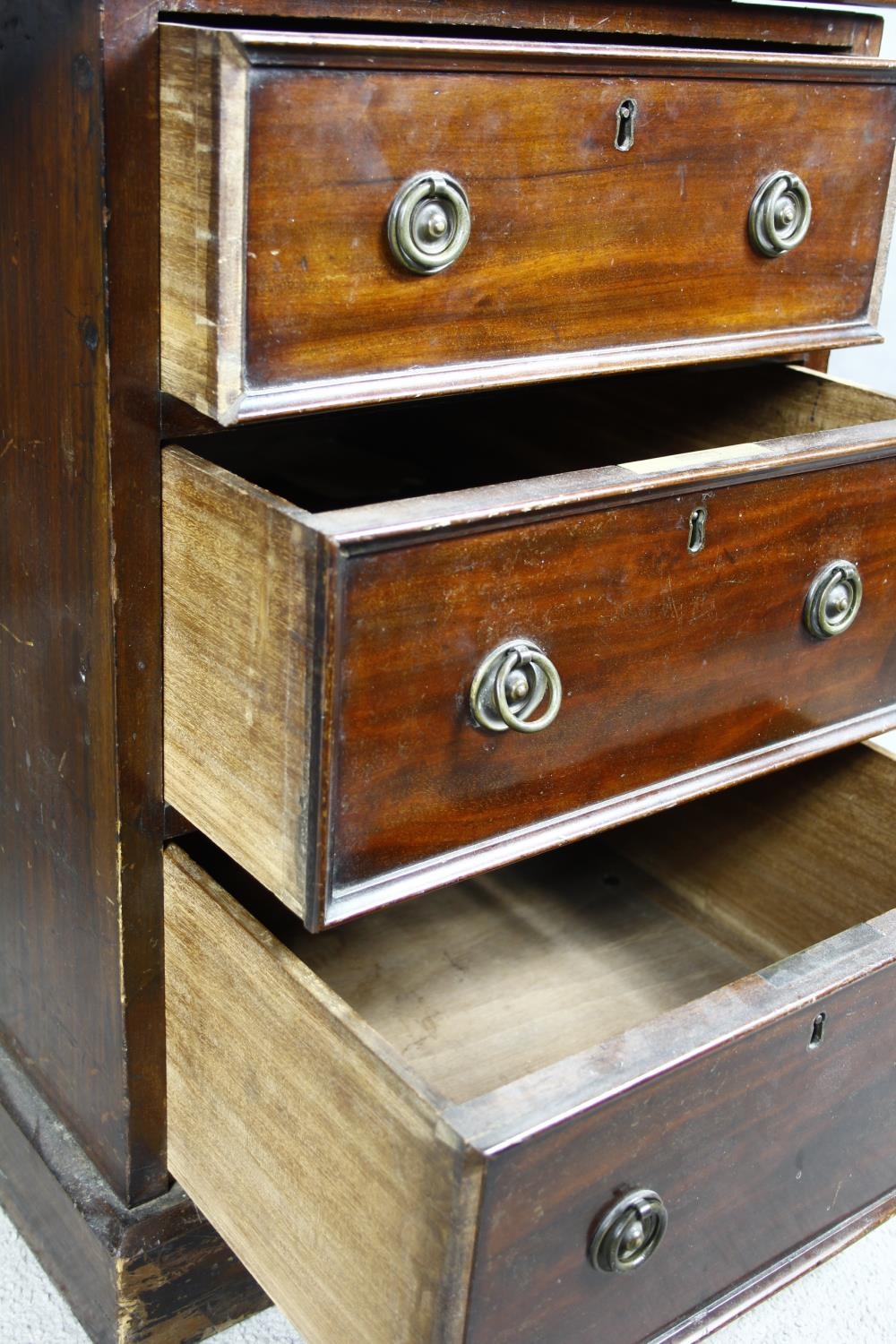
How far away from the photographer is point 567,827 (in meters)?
0.78

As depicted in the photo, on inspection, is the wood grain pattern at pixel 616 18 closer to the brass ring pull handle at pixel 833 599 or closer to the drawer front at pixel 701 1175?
the brass ring pull handle at pixel 833 599

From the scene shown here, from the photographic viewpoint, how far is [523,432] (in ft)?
3.54

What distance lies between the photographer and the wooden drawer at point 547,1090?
65 centimetres

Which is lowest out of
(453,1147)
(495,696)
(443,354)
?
(453,1147)

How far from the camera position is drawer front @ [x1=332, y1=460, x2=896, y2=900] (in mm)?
659

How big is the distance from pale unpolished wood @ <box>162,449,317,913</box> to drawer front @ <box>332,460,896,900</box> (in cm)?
2

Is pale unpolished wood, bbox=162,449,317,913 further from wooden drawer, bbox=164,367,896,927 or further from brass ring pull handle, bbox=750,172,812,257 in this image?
brass ring pull handle, bbox=750,172,812,257

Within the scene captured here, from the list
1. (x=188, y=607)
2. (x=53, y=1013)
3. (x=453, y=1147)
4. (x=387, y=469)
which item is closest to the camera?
(x=453, y=1147)

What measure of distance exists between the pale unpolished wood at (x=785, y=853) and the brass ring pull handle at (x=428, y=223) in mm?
489

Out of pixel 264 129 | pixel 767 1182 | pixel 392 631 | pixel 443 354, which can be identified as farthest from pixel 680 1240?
pixel 264 129

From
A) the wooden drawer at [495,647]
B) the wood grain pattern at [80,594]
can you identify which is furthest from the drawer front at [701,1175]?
the wood grain pattern at [80,594]

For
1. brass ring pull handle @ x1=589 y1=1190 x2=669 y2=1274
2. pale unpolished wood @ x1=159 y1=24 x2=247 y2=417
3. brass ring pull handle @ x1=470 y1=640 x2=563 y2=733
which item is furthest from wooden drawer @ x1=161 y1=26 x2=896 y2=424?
brass ring pull handle @ x1=589 y1=1190 x2=669 y2=1274

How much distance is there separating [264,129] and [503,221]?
0.14 metres

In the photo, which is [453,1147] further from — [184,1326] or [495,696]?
[184,1326]
